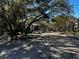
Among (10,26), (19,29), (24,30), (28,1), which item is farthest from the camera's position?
(24,30)

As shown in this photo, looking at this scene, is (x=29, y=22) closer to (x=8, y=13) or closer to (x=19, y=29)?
(x=19, y=29)

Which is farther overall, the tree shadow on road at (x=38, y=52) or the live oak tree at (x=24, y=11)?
the live oak tree at (x=24, y=11)

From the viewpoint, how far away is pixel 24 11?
25.0 m

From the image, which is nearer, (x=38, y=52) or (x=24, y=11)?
(x=38, y=52)

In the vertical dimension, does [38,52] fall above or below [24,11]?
below

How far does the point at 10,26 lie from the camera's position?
26.9 meters

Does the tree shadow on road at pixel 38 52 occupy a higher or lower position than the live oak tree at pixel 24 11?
lower

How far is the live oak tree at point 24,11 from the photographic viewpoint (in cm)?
2469

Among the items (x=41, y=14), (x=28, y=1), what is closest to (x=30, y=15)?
(x=41, y=14)

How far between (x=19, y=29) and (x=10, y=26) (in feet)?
7.89

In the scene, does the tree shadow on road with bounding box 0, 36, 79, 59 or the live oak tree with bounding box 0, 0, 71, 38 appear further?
the live oak tree with bounding box 0, 0, 71, 38

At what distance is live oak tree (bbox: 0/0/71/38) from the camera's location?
24691 millimetres

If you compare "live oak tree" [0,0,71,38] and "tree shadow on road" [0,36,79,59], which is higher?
"live oak tree" [0,0,71,38]

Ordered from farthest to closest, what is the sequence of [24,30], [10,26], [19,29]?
[24,30] < [19,29] < [10,26]
